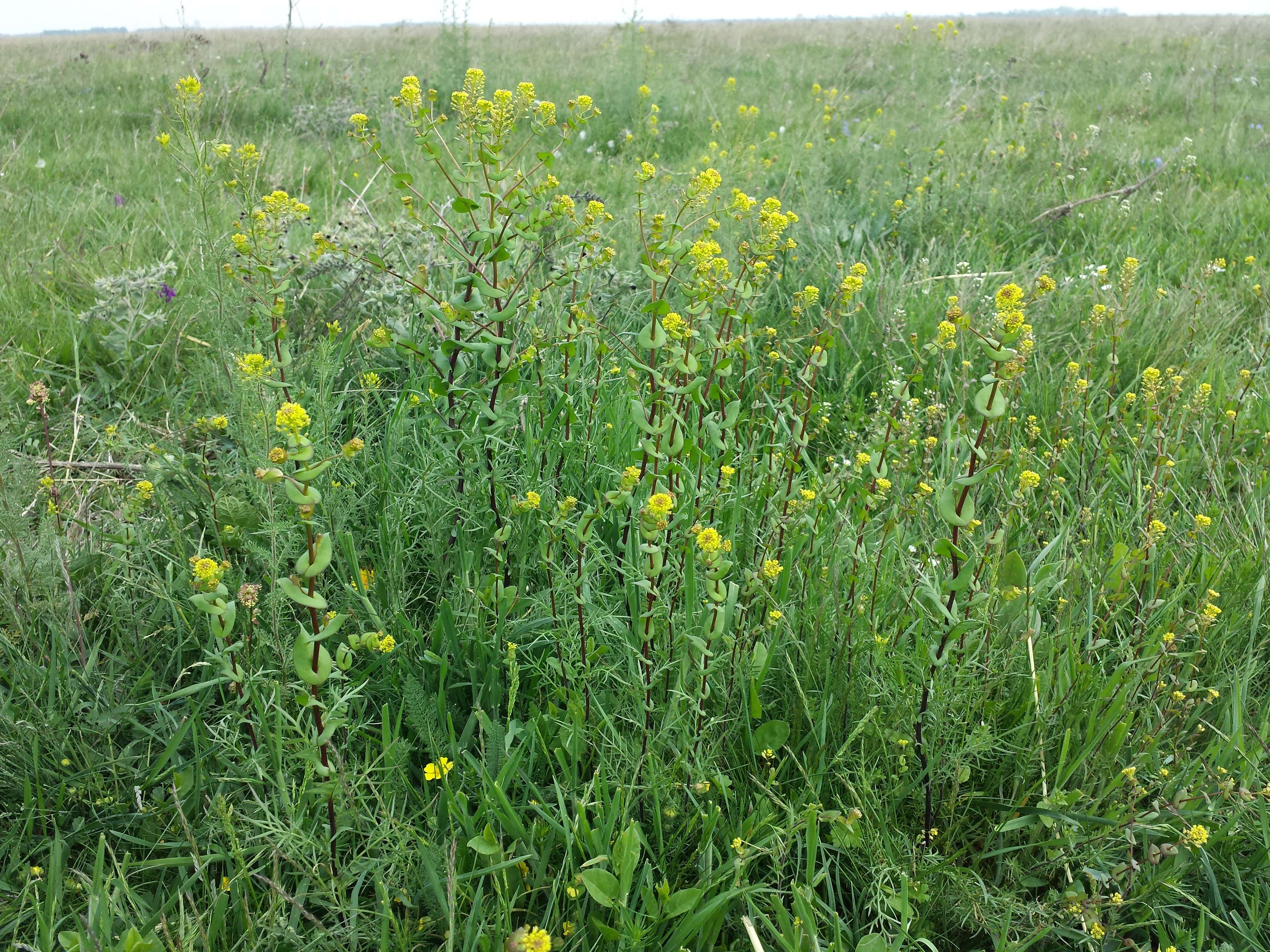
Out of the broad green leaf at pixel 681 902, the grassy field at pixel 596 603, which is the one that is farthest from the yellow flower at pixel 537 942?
the broad green leaf at pixel 681 902

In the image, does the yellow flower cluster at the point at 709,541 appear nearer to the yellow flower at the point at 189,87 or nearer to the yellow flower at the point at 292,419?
the yellow flower at the point at 292,419

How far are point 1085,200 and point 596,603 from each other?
3933mm

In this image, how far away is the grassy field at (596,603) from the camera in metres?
1.43

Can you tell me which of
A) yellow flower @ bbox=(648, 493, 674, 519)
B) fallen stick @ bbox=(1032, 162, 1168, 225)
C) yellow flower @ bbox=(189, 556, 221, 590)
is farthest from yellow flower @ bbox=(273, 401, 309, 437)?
fallen stick @ bbox=(1032, 162, 1168, 225)

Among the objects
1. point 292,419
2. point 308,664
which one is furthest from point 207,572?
point 292,419

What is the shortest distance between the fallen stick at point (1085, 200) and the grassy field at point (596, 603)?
49.4 inches

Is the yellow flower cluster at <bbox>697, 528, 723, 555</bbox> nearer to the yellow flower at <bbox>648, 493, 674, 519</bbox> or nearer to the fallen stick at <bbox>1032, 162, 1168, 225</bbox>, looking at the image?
the yellow flower at <bbox>648, 493, 674, 519</bbox>

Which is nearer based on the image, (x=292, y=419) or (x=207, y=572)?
(x=292, y=419)

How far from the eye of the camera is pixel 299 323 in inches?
123

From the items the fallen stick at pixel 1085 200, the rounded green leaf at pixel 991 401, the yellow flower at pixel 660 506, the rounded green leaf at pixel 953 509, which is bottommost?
the yellow flower at pixel 660 506

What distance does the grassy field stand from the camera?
4.68 feet

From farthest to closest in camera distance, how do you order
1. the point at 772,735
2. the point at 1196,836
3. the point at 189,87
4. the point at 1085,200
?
1. the point at 1085,200
2. the point at 189,87
3. the point at 772,735
4. the point at 1196,836

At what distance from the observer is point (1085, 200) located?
4.40 metres

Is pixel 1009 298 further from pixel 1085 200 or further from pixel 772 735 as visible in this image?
pixel 1085 200
